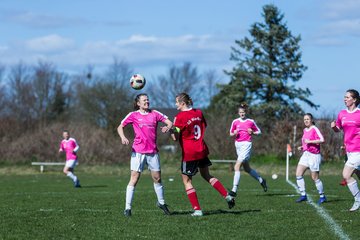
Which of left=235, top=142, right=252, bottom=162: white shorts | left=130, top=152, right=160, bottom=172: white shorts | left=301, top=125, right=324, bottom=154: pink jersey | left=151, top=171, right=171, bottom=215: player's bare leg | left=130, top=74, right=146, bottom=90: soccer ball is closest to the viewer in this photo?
left=130, top=152, right=160, bottom=172: white shorts

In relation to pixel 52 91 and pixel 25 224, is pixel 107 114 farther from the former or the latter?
pixel 25 224

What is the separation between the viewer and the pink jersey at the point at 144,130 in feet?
39.2

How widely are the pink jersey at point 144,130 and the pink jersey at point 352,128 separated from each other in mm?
3331

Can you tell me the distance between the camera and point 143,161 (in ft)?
39.4

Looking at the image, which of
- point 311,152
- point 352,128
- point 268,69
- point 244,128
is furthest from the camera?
point 268,69

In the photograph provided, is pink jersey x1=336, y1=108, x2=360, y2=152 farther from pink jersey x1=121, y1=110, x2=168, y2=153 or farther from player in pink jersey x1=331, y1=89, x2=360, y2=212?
pink jersey x1=121, y1=110, x2=168, y2=153

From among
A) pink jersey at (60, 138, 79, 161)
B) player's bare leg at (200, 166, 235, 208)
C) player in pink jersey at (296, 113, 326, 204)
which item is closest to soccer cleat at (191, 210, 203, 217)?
player's bare leg at (200, 166, 235, 208)

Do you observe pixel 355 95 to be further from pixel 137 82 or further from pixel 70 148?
pixel 70 148

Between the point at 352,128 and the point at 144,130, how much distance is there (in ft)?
12.4

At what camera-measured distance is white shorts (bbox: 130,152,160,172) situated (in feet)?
39.1

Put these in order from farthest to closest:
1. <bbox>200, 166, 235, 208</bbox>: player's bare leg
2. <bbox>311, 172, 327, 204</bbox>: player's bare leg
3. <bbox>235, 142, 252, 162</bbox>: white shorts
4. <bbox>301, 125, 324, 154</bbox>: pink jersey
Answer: <bbox>235, 142, 252, 162</bbox>: white shorts, <bbox>301, 125, 324, 154</bbox>: pink jersey, <bbox>311, 172, 327, 204</bbox>: player's bare leg, <bbox>200, 166, 235, 208</bbox>: player's bare leg

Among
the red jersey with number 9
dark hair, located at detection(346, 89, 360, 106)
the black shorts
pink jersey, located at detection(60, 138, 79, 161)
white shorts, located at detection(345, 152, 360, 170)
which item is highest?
dark hair, located at detection(346, 89, 360, 106)

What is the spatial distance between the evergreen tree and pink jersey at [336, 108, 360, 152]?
140 ft

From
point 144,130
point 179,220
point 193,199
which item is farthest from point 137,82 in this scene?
point 179,220
